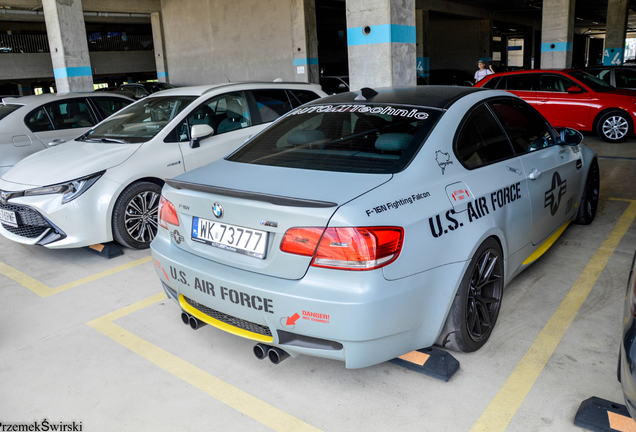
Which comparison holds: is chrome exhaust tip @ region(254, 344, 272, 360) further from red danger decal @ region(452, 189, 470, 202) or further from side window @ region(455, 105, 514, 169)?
side window @ region(455, 105, 514, 169)

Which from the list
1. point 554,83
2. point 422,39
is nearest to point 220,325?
point 554,83

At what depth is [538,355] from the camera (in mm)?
2713

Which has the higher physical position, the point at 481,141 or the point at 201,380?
the point at 481,141

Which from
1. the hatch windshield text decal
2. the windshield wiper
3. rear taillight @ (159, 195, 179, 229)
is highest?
the hatch windshield text decal

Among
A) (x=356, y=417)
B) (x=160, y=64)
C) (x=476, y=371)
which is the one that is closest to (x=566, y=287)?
(x=476, y=371)

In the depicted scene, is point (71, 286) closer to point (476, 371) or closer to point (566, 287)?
point (476, 371)

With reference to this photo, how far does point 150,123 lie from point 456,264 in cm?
367

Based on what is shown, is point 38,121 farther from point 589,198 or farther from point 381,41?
point 589,198

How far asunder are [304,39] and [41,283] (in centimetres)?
1532

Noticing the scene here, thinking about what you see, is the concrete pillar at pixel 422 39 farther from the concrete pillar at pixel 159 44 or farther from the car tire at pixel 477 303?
the car tire at pixel 477 303

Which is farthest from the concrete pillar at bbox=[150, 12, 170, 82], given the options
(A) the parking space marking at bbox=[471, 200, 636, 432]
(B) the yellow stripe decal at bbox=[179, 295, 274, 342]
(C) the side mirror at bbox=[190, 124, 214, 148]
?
(B) the yellow stripe decal at bbox=[179, 295, 274, 342]

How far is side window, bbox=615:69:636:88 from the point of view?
33.4 feet

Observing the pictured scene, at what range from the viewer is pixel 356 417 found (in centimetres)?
230

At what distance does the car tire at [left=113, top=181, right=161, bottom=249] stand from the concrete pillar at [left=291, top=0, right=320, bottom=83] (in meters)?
13.8
